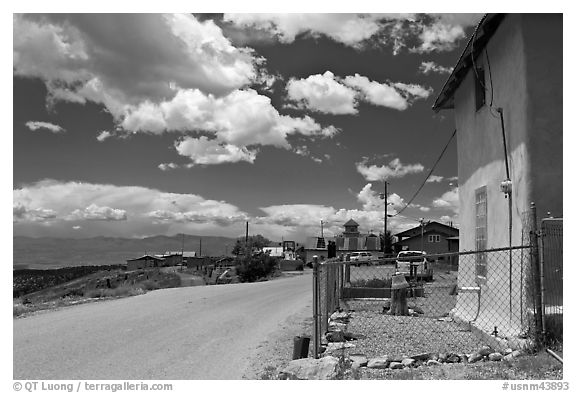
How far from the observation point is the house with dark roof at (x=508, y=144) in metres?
7.34

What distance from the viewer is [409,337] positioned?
9453mm

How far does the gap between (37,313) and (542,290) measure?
42.6 ft

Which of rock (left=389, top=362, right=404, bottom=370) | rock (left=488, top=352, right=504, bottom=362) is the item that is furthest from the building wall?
rock (left=389, top=362, right=404, bottom=370)

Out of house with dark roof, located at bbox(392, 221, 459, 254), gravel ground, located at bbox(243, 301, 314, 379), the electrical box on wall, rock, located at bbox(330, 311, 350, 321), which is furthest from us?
house with dark roof, located at bbox(392, 221, 459, 254)

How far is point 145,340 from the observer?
9.84m

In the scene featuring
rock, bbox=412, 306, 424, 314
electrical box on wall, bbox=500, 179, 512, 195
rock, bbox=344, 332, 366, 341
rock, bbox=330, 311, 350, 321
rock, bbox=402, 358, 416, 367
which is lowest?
rock, bbox=344, 332, 366, 341

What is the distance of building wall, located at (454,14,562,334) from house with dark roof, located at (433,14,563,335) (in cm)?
1

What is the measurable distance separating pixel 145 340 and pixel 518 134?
24.1 feet

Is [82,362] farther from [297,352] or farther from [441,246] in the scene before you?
[441,246]

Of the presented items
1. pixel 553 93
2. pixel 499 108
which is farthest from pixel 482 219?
pixel 553 93

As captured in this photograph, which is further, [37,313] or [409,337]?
[37,313]

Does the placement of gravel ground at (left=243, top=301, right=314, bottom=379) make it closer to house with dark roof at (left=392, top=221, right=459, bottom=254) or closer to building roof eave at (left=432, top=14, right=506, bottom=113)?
building roof eave at (left=432, top=14, right=506, bottom=113)

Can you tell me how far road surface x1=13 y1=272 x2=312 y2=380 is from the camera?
7.64 m
